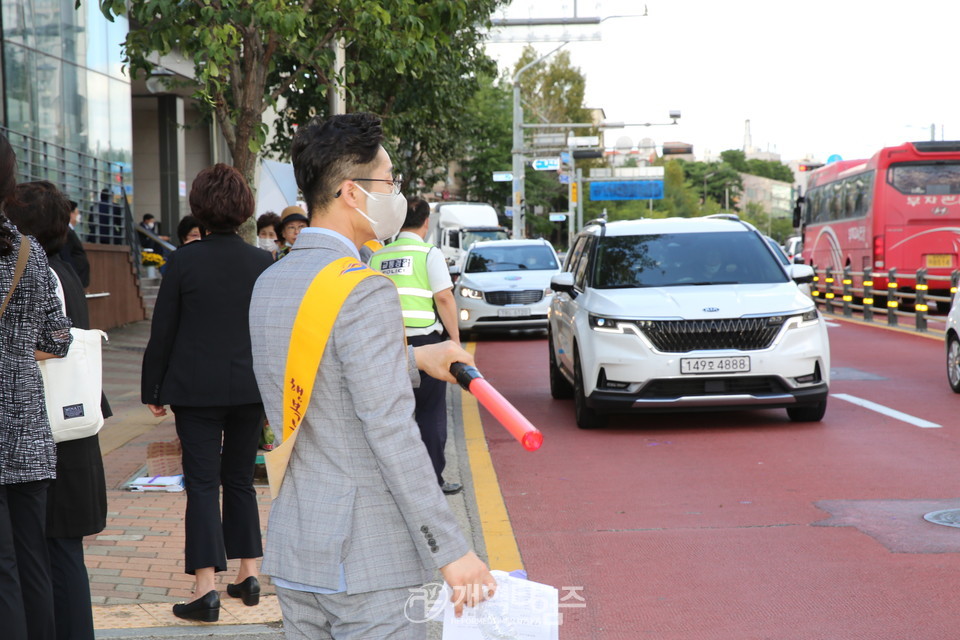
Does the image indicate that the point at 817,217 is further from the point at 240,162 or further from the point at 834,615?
the point at 834,615

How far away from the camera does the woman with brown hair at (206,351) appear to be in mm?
4902

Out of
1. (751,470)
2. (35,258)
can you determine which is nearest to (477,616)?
(35,258)

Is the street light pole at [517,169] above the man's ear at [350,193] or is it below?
above

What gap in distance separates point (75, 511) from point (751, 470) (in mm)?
5164

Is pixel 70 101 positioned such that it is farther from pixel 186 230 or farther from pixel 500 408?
pixel 500 408

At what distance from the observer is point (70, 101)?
21828 mm

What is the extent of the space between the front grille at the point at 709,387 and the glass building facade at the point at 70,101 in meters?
10.9

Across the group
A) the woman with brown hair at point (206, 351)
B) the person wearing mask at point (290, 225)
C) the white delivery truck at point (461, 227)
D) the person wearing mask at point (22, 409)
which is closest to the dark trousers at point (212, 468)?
the woman with brown hair at point (206, 351)

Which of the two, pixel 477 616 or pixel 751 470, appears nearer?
pixel 477 616

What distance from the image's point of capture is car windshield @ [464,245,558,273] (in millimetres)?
21984

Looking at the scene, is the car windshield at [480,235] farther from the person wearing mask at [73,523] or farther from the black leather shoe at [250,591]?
the person wearing mask at [73,523]

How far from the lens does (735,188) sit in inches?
6383

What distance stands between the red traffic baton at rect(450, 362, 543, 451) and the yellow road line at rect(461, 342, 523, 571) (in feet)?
10.2

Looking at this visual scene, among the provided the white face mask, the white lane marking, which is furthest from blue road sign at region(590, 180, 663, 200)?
the white face mask
